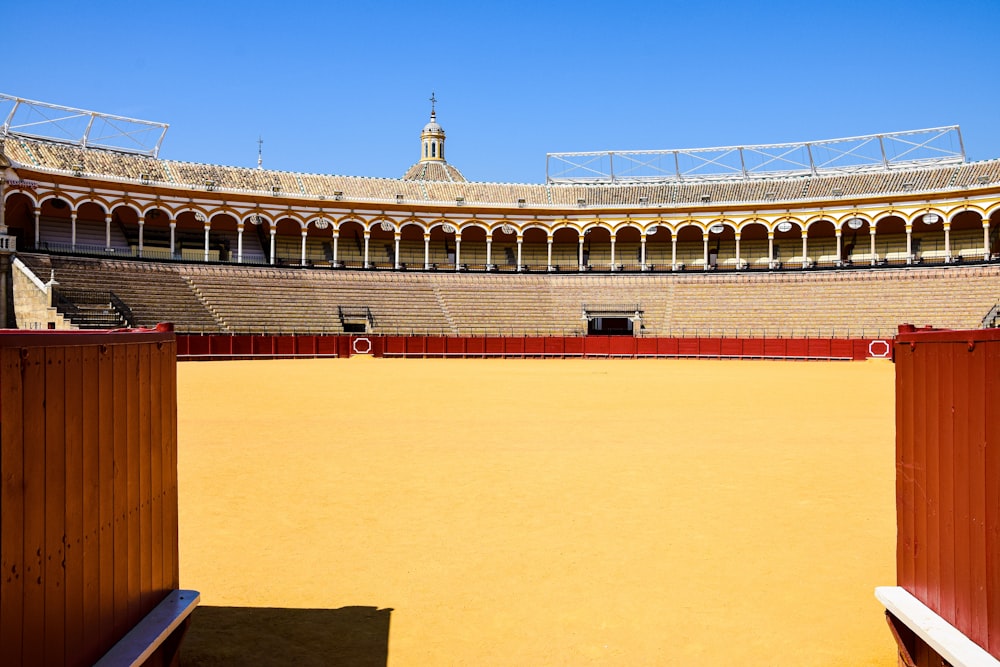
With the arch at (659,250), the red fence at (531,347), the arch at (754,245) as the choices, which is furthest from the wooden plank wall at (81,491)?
the arch at (659,250)

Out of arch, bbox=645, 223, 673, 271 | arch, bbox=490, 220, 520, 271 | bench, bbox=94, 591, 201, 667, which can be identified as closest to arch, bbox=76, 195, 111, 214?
arch, bbox=490, 220, 520, 271

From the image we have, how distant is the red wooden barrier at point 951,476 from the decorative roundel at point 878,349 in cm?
3118

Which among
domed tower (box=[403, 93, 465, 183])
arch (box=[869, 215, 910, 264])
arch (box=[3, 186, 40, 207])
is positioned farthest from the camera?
domed tower (box=[403, 93, 465, 183])

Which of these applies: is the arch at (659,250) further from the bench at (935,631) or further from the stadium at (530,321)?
the bench at (935,631)

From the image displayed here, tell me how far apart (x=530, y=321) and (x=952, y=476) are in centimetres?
3476

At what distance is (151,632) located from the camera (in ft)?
9.96

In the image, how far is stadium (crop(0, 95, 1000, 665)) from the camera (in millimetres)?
4602

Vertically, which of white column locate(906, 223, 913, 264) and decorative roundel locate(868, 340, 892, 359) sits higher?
white column locate(906, 223, 913, 264)

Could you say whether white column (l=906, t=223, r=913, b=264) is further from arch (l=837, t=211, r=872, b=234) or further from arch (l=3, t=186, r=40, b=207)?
arch (l=3, t=186, r=40, b=207)

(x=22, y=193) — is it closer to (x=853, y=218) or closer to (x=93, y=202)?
(x=93, y=202)

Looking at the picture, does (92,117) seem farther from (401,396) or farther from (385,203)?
(401,396)

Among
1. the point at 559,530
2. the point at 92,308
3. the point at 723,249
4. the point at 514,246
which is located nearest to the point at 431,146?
the point at 514,246

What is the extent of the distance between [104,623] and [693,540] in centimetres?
393

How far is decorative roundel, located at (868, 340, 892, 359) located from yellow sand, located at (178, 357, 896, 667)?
2154 centimetres
